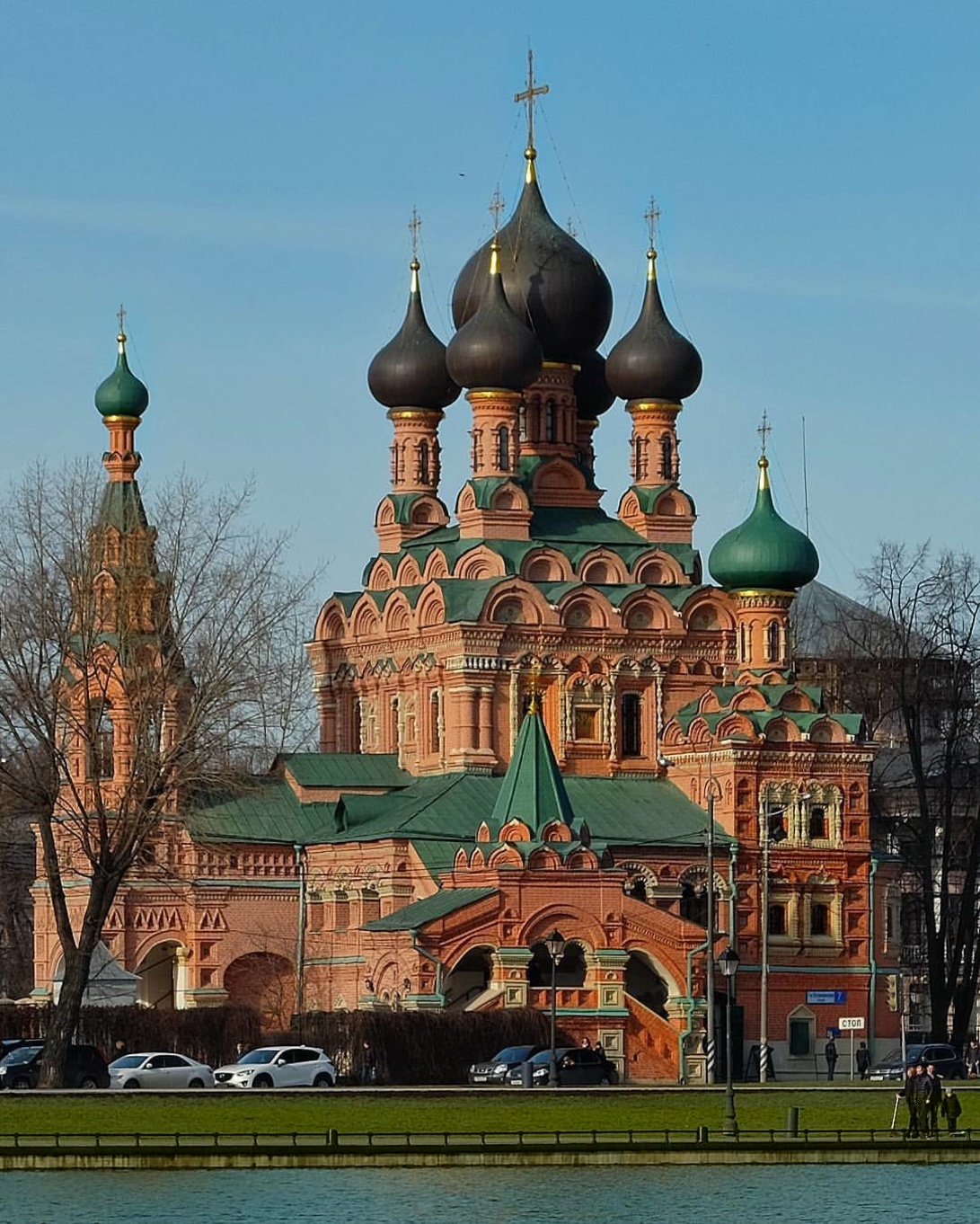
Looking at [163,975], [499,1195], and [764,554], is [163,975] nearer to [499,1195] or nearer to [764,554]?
[764,554]

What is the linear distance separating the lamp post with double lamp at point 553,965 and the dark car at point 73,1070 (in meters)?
6.60

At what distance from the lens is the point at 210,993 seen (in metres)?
61.8

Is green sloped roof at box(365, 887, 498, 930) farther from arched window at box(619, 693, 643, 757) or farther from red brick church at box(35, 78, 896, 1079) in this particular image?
arched window at box(619, 693, 643, 757)

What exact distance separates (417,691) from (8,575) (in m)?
16.1

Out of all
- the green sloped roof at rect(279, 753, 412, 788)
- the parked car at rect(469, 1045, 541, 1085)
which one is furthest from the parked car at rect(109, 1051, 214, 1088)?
the green sloped roof at rect(279, 753, 412, 788)

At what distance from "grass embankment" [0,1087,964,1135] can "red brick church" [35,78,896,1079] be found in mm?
10381

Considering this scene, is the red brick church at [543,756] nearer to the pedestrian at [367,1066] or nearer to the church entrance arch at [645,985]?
the church entrance arch at [645,985]

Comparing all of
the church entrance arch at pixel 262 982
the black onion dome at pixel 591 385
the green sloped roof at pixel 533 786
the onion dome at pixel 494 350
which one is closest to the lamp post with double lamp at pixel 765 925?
the green sloped roof at pixel 533 786

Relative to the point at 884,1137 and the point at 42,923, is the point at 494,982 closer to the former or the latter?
the point at 42,923

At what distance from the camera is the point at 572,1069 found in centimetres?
5222

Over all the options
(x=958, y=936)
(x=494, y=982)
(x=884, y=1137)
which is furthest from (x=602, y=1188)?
(x=958, y=936)

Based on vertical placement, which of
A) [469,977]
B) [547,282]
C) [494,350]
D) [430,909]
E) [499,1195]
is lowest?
[499,1195]

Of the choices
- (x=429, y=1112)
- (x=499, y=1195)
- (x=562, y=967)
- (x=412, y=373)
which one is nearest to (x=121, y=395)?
(x=412, y=373)

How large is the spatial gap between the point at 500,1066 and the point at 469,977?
7.08m
